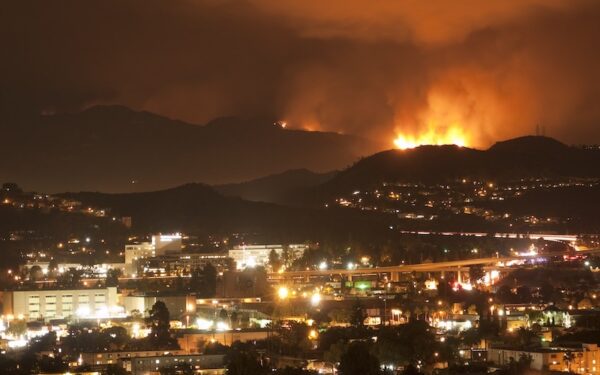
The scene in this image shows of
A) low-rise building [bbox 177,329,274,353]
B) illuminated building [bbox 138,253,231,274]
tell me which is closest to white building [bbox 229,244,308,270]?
illuminated building [bbox 138,253,231,274]

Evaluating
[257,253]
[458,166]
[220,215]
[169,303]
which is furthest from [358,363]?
[458,166]

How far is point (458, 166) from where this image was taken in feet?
201

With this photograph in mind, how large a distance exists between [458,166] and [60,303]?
33.1 metres

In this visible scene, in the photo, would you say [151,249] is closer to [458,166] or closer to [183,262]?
[183,262]

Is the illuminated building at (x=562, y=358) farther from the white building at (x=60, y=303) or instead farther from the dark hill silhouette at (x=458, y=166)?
the dark hill silhouette at (x=458, y=166)

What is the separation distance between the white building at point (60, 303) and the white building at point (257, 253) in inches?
336

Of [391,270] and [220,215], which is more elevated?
[220,215]

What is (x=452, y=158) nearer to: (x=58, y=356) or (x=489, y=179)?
(x=489, y=179)

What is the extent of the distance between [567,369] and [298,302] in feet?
33.1

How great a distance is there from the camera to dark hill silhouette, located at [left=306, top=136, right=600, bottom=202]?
59781mm

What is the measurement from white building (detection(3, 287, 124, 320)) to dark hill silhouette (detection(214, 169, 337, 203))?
2871 centimetres

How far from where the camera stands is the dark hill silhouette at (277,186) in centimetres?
6141

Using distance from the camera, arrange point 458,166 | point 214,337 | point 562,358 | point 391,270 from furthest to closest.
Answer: point 458,166 → point 391,270 → point 214,337 → point 562,358

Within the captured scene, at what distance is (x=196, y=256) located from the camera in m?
39.9
